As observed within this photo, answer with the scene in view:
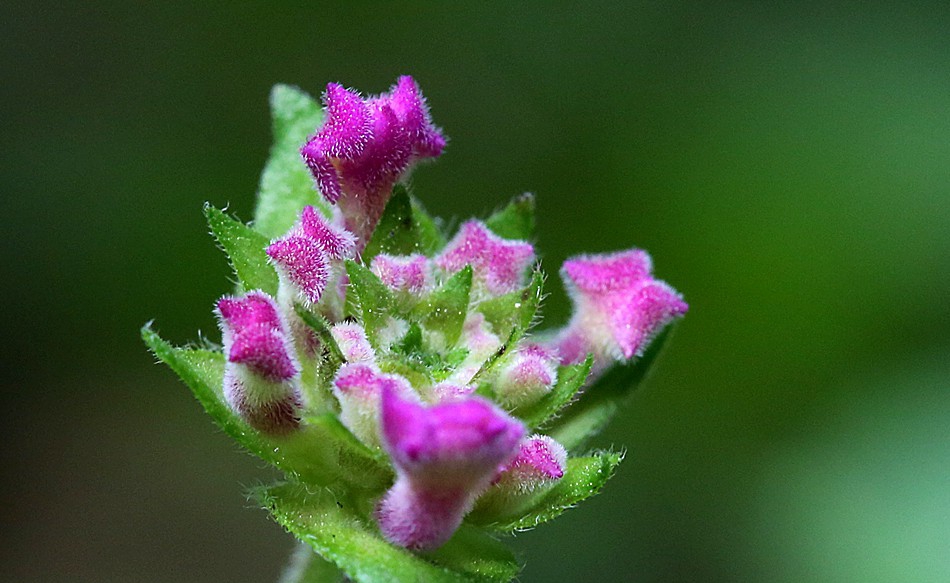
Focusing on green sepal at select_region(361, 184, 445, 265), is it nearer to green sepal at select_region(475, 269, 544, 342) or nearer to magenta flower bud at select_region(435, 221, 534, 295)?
magenta flower bud at select_region(435, 221, 534, 295)

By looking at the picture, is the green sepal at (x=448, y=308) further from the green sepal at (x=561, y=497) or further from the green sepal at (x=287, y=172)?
the green sepal at (x=287, y=172)

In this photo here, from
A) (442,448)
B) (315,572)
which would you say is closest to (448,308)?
(442,448)

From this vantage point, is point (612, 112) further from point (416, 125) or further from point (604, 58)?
point (416, 125)

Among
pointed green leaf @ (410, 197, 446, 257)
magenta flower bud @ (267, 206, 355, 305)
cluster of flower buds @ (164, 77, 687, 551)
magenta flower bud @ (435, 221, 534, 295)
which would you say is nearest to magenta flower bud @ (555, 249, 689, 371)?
cluster of flower buds @ (164, 77, 687, 551)

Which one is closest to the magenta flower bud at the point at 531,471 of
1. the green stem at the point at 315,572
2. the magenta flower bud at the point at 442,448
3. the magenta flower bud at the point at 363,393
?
the magenta flower bud at the point at 442,448

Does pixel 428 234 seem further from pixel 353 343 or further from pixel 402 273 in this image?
pixel 353 343

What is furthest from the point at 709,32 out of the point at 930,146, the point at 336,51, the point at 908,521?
the point at 908,521
